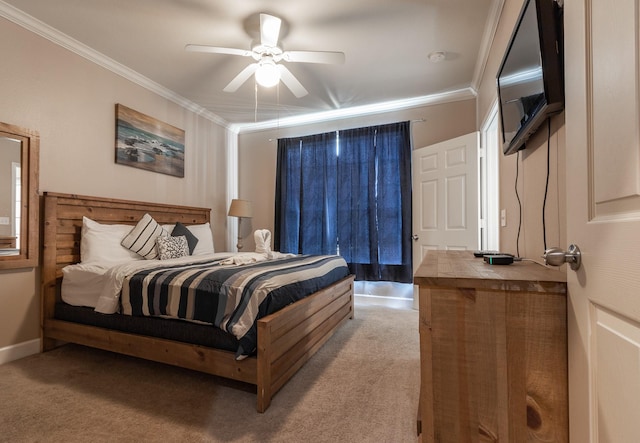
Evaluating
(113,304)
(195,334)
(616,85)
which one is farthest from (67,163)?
(616,85)

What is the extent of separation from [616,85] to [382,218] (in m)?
3.48

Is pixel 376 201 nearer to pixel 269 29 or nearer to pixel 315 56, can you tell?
pixel 315 56

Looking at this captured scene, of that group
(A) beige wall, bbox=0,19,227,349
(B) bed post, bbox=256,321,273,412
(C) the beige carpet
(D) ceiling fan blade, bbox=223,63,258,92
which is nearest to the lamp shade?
A: (A) beige wall, bbox=0,19,227,349

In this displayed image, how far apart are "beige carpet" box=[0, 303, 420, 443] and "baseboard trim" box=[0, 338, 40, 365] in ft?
0.29

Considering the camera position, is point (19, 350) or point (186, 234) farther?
point (186, 234)

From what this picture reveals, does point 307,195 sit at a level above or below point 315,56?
below

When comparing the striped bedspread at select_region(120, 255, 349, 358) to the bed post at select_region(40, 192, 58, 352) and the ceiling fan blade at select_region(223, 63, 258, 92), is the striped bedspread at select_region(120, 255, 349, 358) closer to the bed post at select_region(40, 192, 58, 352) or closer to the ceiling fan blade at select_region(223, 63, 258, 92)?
the bed post at select_region(40, 192, 58, 352)

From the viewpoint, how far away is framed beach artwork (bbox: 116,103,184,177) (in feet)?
10.4

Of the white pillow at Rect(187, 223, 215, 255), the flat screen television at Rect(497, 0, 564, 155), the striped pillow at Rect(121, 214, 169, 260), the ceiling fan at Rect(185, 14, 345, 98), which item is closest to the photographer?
the flat screen television at Rect(497, 0, 564, 155)

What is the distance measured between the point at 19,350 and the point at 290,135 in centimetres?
382

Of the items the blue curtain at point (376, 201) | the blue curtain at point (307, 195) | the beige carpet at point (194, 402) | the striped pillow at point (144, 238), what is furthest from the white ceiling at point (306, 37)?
the beige carpet at point (194, 402)

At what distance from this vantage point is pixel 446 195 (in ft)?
11.4

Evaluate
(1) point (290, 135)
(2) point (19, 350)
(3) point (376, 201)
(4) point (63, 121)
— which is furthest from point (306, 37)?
(2) point (19, 350)

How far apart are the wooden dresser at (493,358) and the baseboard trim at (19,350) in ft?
10.1
